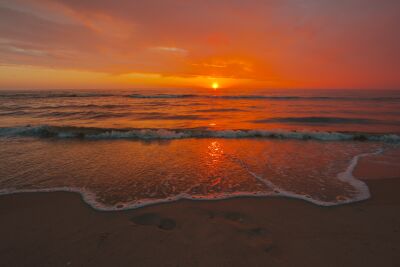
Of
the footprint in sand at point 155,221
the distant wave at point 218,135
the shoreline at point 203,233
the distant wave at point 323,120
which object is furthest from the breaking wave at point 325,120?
the footprint in sand at point 155,221

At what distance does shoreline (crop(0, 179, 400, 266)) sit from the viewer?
96.5 inches

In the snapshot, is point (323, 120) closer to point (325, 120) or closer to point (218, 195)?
point (325, 120)

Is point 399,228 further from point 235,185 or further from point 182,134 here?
point 182,134

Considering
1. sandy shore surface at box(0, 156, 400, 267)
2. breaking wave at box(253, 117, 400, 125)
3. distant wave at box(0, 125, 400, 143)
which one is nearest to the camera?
sandy shore surface at box(0, 156, 400, 267)

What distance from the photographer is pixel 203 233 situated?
9.55ft

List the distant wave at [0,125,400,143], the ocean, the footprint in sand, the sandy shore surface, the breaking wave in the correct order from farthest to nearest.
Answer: the breaking wave
the distant wave at [0,125,400,143]
the ocean
the footprint in sand
the sandy shore surface

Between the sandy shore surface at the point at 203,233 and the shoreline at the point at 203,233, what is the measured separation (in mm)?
12

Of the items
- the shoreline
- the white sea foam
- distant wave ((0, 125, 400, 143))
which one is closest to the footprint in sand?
the shoreline

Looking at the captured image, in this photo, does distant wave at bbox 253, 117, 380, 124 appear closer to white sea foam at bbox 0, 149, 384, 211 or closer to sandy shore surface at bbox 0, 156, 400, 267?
white sea foam at bbox 0, 149, 384, 211

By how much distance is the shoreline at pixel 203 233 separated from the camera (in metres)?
2.45

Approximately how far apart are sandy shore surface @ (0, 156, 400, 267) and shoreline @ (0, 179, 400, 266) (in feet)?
0.04

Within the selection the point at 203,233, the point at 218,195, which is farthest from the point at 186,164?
the point at 203,233

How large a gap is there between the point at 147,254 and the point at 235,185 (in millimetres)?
2448

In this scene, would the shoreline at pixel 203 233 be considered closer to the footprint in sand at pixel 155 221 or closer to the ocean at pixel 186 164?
the footprint in sand at pixel 155 221
